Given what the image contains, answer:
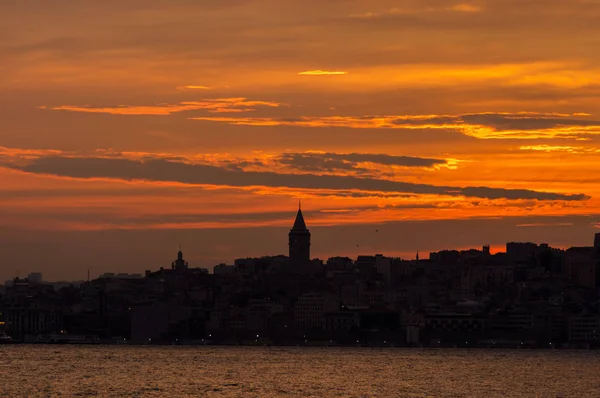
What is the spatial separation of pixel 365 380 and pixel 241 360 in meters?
36.7

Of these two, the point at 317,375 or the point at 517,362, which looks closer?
the point at 317,375

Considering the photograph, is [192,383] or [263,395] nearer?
[263,395]

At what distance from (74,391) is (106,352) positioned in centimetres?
7210

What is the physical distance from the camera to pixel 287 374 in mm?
114562

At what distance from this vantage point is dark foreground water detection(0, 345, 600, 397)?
94000mm

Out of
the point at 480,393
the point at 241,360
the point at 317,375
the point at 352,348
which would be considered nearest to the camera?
the point at 480,393

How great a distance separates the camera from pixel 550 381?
111 m

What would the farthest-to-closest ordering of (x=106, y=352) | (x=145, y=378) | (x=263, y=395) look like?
(x=106, y=352) < (x=145, y=378) < (x=263, y=395)

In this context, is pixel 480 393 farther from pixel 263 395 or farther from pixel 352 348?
pixel 352 348

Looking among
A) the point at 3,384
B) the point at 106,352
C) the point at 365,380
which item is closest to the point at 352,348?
the point at 106,352

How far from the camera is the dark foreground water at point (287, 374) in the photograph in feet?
308

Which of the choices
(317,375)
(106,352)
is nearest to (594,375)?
(317,375)

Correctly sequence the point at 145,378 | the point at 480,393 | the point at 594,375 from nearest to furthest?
1. the point at 480,393
2. the point at 145,378
3. the point at 594,375

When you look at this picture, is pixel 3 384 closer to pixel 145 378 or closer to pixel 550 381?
pixel 145 378
